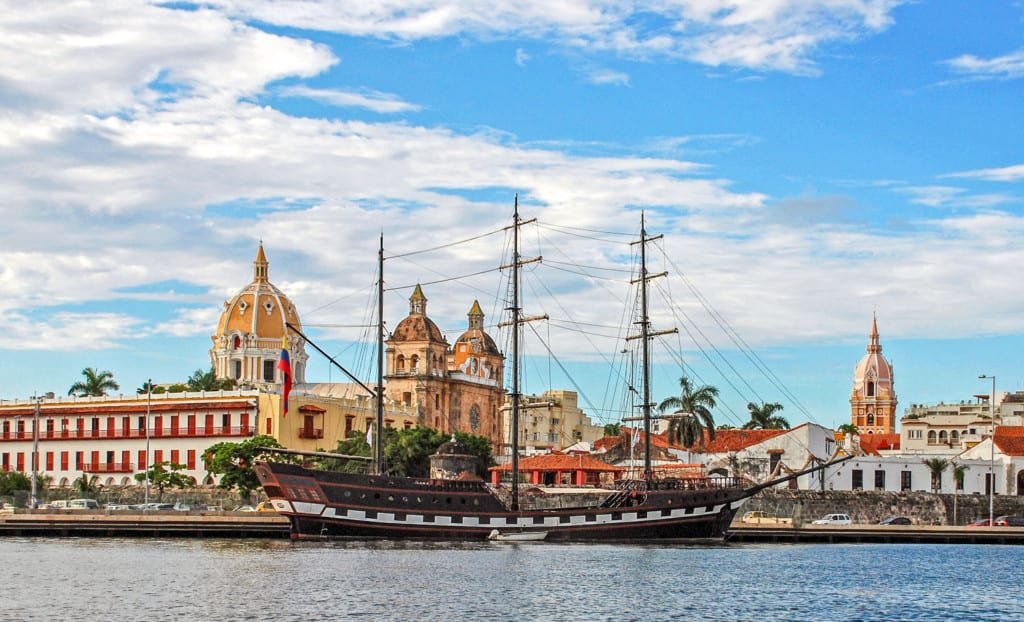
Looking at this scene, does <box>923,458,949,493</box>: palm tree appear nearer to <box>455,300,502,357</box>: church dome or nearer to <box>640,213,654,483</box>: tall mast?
<box>640,213,654,483</box>: tall mast

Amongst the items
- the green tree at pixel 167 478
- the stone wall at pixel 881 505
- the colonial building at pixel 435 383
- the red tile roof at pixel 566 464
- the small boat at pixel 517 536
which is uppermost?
the colonial building at pixel 435 383

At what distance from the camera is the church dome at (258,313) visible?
4729 inches

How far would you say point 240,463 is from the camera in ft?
286

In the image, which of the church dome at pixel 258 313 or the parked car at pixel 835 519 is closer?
the parked car at pixel 835 519

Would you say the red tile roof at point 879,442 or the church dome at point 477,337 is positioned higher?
the church dome at point 477,337

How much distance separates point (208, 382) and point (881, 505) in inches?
2129

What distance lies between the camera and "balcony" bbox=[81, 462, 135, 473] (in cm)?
10381

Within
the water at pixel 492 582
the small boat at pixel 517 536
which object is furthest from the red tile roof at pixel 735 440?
the water at pixel 492 582

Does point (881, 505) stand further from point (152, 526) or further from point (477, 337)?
point (477, 337)

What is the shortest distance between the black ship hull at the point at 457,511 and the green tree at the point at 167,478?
33544mm

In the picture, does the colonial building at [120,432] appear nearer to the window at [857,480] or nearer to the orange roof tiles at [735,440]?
the orange roof tiles at [735,440]

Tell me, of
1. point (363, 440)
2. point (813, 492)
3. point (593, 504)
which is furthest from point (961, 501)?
point (363, 440)

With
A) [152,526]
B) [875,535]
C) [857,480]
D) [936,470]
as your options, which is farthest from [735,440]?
[152,526]

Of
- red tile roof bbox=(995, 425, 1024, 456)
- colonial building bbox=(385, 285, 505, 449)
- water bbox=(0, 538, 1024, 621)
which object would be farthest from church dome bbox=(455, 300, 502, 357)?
water bbox=(0, 538, 1024, 621)
